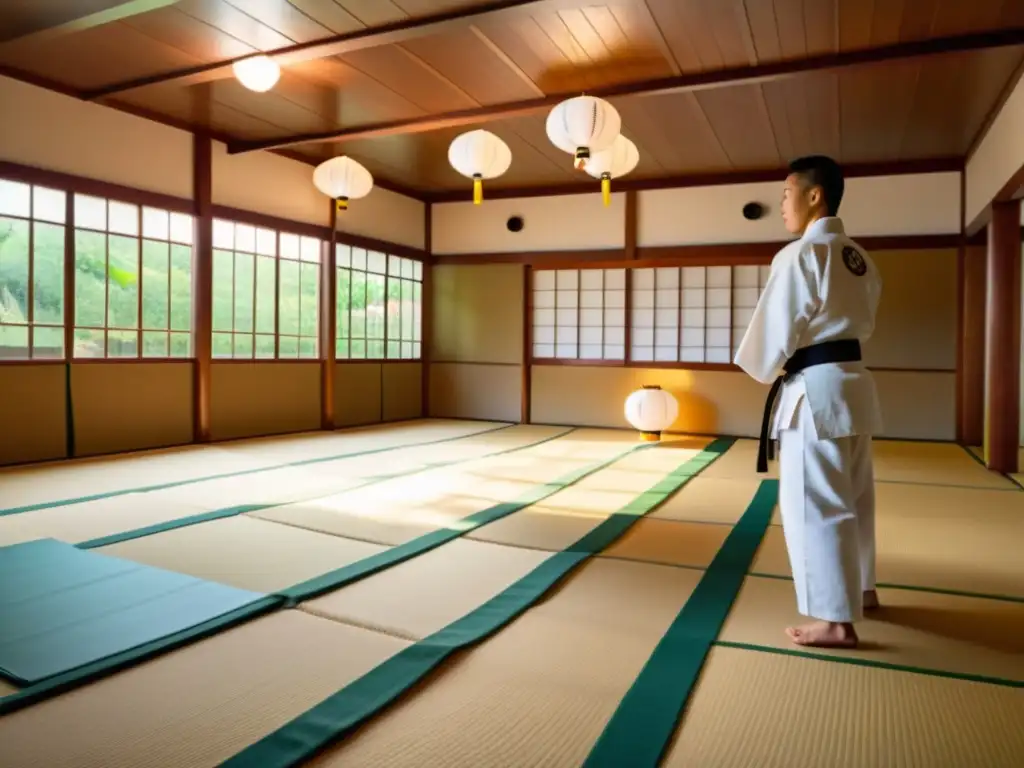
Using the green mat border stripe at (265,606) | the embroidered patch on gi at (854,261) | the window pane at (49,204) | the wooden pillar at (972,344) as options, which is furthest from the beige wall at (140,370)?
the wooden pillar at (972,344)

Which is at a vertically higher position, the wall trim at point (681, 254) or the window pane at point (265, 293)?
the wall trim at point (681, 254)

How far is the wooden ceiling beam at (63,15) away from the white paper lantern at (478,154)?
1.93 meters

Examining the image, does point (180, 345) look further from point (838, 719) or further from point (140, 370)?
point (838, 719)

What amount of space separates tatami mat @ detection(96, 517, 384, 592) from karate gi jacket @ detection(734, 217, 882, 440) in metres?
1.66

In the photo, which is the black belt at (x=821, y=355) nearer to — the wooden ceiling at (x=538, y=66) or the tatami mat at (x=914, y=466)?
the wooden ceiling at (x=538, y=66)

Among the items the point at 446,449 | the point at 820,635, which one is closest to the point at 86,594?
the point at 820,635

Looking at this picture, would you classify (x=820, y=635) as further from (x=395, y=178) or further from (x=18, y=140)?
(x=395, y=178)

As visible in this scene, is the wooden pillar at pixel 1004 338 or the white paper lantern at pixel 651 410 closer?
the wooden pillar at pixel 1004 338

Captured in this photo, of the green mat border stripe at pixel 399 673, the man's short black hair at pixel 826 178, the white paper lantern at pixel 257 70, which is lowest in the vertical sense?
the green mat border stripe at pixel 399 673

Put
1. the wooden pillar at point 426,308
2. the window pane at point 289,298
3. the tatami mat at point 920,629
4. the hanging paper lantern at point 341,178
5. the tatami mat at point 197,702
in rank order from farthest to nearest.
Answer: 1. the wooden pillar at point 426,308
2. the window pane at point 289,298
3. the hanging paper lantern at point 341,178
4. the tatami mat at point 920,629
5. the tatami mat at point 197,702

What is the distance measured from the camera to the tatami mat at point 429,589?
6.96ft

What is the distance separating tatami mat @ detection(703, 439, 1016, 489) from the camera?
184 inches

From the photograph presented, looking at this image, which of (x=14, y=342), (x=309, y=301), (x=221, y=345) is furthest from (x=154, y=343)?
(x=309, y=301)

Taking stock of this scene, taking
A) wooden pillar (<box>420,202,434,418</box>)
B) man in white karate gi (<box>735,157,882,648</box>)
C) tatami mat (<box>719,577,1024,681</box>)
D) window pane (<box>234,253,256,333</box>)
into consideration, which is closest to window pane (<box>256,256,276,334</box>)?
window pane (<box>234,253,256,333</box>)
